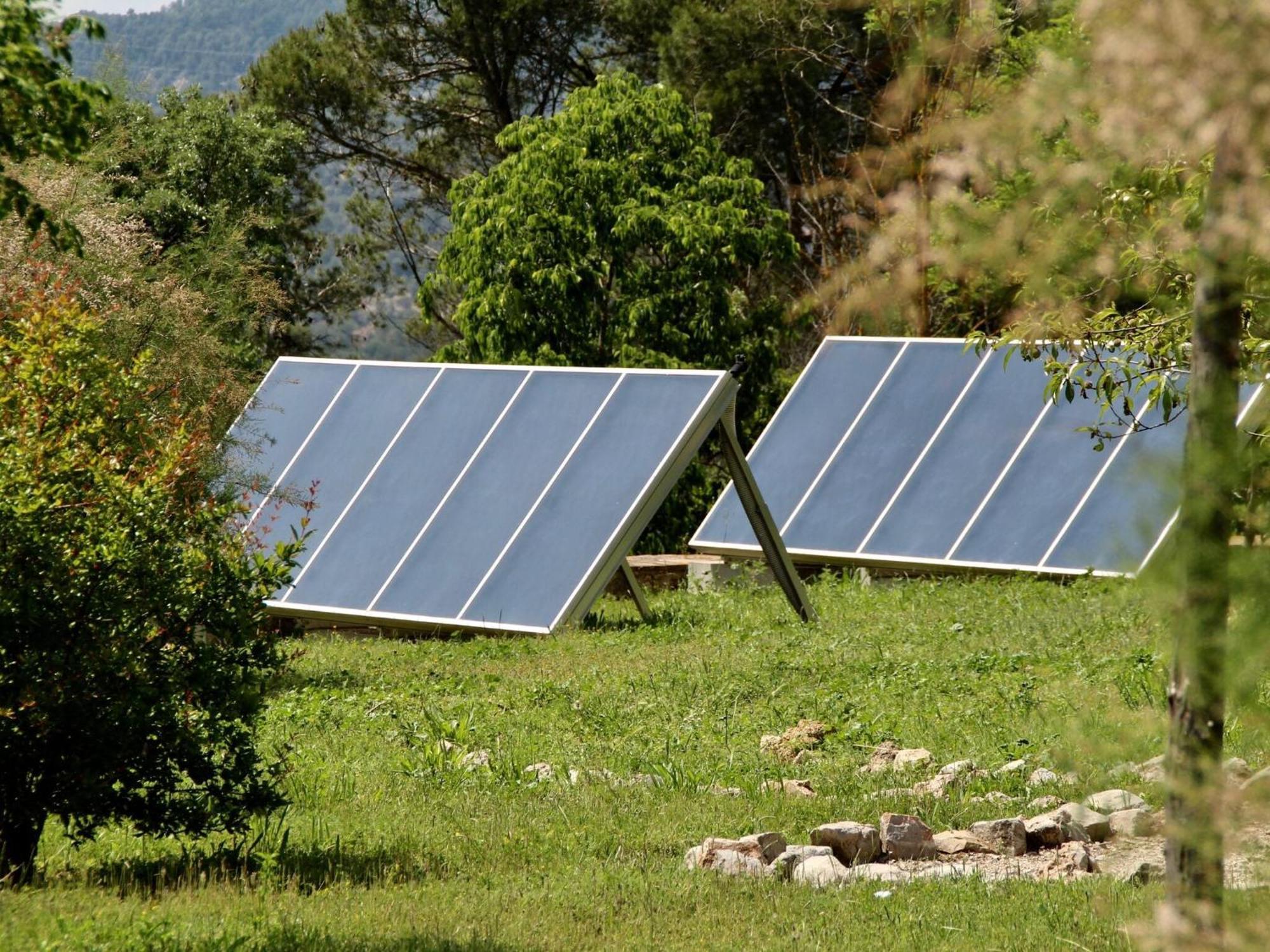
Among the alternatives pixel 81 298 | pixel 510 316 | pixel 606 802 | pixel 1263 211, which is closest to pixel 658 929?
pixel 606 802

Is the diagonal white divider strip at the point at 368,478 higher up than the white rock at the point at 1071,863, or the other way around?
the white rock at the point at 1071,863

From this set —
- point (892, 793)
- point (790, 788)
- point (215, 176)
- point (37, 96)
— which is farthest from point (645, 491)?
point (215, 176)

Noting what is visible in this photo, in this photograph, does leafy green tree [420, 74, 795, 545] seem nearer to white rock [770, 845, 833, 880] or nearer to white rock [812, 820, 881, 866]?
white rock [812, 820, 881, 866]

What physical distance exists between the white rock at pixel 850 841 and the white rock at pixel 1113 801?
936 millimetres

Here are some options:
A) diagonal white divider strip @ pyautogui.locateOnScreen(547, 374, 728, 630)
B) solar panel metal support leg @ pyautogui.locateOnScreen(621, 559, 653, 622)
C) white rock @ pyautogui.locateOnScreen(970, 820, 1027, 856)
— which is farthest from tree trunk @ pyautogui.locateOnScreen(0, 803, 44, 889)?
solar panel metal support leg @ pyautogui.locateOnScreen(621, 559, 653, 622)

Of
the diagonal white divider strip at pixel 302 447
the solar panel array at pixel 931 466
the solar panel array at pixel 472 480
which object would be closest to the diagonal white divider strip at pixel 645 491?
the solar panel array at pixel 472 480

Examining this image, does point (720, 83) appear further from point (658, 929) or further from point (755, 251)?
point (658, 929)

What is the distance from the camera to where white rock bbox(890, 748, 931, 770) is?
24.1 ft

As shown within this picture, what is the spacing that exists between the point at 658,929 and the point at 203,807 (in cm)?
171

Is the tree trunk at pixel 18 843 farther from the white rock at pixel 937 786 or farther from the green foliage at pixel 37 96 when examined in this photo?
the white rock at pixel 937 786

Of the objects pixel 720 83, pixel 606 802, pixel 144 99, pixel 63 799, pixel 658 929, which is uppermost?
pixel 63 799

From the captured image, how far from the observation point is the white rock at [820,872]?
5.71m

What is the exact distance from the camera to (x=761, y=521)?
12203mm

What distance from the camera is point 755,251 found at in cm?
2202
